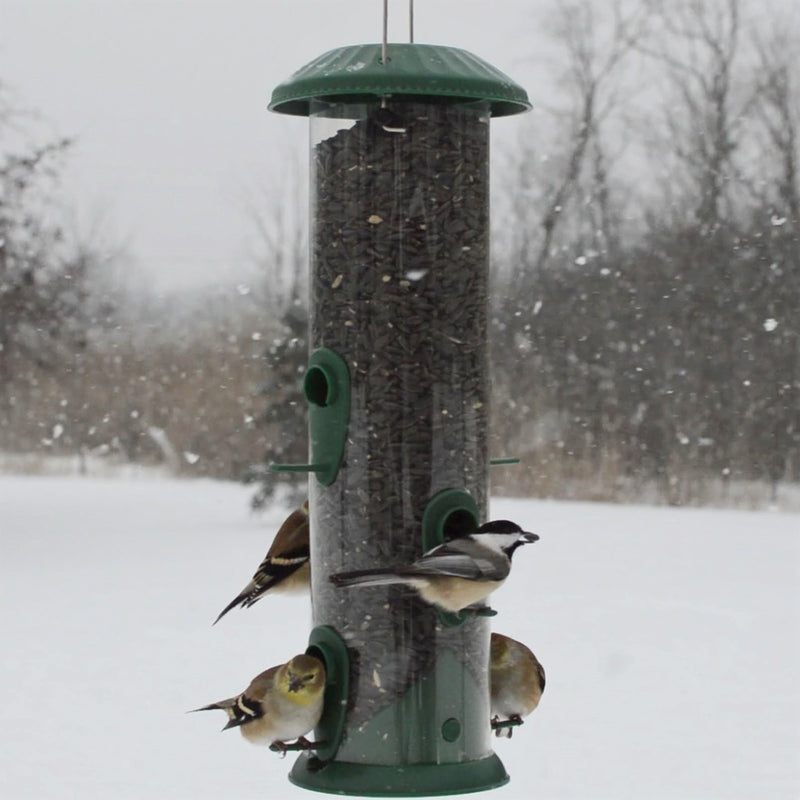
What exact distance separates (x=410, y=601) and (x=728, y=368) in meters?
13.5

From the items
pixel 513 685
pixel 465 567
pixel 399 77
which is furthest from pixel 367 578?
pixel 399 77

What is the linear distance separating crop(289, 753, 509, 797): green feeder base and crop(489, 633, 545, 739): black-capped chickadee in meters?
0.20

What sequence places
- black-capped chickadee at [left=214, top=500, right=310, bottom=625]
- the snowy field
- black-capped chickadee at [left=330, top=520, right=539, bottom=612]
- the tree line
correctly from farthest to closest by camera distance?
the tree line < the snowy field < black-capped chickadee at [left=214, top=500, right=310, bottom=625] < black-capped chickadee at [left=330, top=520, right=539, bottom=612]

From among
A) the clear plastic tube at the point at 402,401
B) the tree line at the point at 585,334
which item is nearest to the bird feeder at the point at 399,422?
the clear plastic tube at the point at 402,401

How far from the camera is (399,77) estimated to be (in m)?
3.36

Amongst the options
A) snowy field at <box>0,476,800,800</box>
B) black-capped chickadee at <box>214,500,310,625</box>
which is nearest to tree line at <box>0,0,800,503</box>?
snowy field at <box>0,476,800,800</box>

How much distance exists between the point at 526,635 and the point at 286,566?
582cm

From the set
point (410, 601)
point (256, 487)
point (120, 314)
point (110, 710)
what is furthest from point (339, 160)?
point (120, 314)

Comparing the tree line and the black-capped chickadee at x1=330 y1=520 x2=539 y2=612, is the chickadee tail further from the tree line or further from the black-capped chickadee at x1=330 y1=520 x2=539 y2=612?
the tree line

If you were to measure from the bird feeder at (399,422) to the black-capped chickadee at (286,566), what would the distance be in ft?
0.47

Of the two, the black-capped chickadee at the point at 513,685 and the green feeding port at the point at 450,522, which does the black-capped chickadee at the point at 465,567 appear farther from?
the black-capped chickadee at the point at 513,685

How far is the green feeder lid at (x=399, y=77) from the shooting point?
133 inches

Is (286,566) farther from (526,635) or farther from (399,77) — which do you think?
(526,635)

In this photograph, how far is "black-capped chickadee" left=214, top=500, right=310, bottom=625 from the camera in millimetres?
3732
